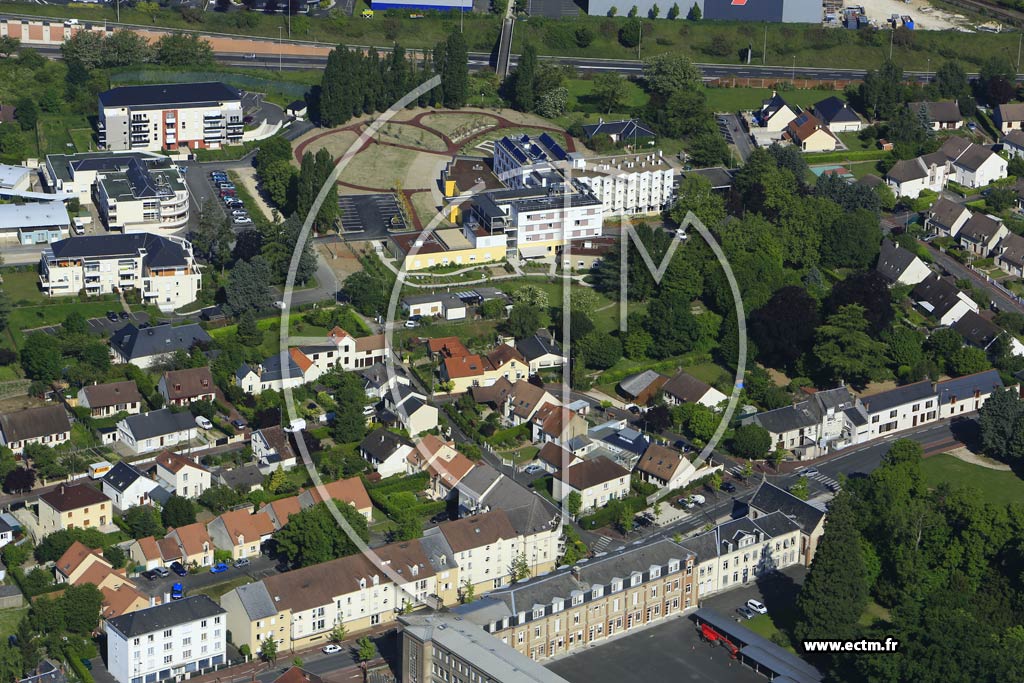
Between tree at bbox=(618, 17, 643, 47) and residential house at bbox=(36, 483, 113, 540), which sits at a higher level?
tree at bbox=(618, 17, 643, 47)

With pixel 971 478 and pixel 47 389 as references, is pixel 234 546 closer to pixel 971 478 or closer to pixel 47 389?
pixel 47 389

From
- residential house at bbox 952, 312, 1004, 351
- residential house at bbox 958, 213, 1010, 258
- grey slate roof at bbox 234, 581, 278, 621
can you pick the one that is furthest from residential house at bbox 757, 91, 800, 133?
grey slate roof at bbox 234, 581, 278, 621

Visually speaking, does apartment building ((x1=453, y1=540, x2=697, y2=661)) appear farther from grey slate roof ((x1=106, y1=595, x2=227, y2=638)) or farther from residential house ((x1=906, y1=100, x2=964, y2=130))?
residential house ((x1=906, y1=100, x2=964, y2=130))

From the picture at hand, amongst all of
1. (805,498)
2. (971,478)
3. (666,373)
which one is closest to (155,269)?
(666,373)

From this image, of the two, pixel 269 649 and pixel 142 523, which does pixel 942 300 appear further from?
pixel 269 649

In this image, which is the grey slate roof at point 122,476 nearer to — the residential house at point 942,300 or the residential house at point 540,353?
the residential house at point 540,353

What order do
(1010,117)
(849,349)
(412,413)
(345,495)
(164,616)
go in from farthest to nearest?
(1010,117) < (849,349) < (412,413) < (345,495) < (164,616)

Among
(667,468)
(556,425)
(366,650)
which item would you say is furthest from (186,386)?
(667,468)
